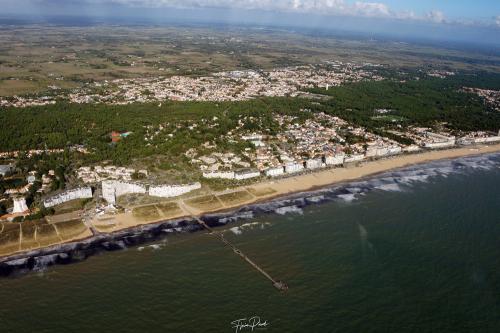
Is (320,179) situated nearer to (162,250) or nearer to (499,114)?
(162,250)

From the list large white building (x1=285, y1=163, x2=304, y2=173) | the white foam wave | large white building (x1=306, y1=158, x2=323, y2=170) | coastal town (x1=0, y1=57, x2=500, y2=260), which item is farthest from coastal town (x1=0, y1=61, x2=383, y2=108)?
the white foam wave

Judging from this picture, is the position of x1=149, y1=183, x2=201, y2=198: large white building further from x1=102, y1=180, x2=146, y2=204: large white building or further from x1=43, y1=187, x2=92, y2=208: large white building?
x1=43, y1=187, x2=92, y2=208: large white building

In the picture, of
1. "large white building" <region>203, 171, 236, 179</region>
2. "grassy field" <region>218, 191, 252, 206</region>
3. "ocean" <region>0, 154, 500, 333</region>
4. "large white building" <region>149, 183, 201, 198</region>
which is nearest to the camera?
"ocean" <region>0, 154, 500, 333</region>

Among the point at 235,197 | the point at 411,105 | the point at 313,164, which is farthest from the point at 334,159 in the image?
the point at 411,105

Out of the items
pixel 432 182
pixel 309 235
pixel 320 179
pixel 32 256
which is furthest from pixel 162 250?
pixel 432 182

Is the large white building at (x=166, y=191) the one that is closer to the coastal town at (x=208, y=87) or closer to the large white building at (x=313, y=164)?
the large white building at (x=313, y=164)

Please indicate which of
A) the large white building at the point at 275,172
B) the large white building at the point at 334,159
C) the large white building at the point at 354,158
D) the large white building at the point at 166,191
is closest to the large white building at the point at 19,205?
the large white building at the point at 166,191
